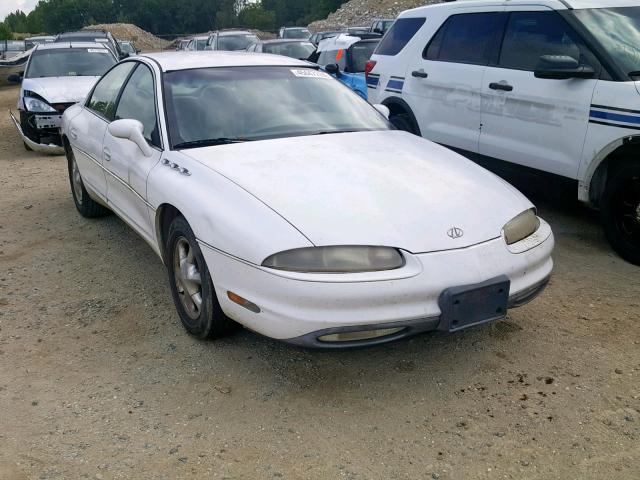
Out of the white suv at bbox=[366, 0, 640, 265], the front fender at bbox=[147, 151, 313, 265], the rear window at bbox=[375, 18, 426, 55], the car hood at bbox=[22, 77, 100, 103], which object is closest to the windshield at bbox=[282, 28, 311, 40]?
the car hood at bbox=[22, 77, 100, 103]

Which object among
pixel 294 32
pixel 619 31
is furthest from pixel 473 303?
pixel 294 32

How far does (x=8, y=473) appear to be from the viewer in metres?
2.69

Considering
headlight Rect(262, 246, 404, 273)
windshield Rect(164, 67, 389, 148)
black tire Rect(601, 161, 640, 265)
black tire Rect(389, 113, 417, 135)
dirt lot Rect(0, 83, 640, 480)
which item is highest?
windshield Rect(164, 67, 389, 148)

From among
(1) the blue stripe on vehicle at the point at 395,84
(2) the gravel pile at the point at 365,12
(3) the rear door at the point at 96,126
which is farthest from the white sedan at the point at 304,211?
(2) the gravel pile at the point at 365,12

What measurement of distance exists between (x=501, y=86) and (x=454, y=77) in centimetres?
65

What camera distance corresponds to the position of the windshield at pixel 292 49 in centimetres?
1439

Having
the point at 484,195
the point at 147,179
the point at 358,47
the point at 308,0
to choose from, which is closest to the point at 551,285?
the point at 484,195

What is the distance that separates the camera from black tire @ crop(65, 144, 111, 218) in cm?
593

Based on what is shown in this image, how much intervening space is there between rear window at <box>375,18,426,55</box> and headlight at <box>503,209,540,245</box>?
3878mm

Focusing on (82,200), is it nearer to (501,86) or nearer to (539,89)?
(501,86)

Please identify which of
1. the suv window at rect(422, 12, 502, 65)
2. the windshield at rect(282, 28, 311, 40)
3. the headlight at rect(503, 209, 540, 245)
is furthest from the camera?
the windshield at rect(282, 28, 311, 40)

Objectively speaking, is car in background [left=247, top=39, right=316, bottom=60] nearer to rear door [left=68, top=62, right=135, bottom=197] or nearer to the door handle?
the door handle

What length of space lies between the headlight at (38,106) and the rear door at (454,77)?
5327 mm

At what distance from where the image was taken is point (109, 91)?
522 centimetres
